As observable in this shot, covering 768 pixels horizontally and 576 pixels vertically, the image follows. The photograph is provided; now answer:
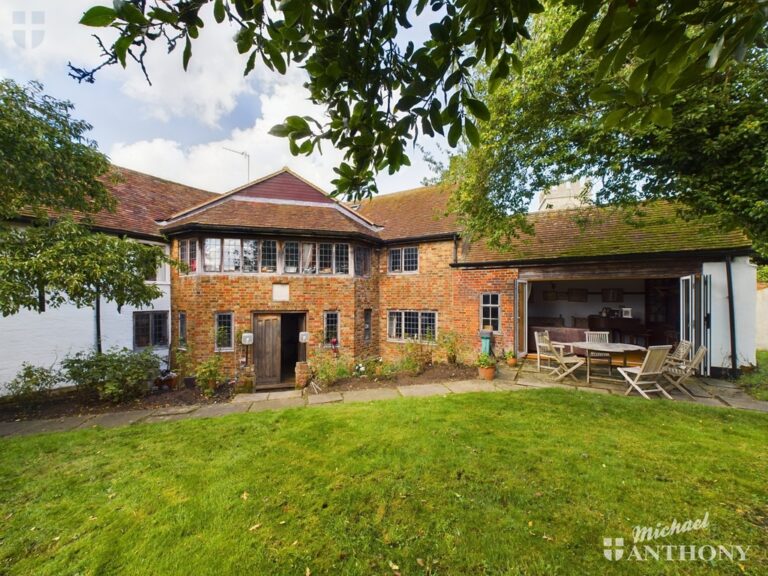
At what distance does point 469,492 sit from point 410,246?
1052 cm

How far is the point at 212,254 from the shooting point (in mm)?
10672

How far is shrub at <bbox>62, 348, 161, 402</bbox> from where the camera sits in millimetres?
7410

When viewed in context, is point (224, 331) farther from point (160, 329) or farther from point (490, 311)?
point (490, 311)

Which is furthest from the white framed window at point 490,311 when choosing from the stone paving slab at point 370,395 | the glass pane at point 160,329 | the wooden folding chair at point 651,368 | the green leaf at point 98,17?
the glass pane at point 160,329

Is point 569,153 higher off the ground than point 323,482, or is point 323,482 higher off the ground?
point 569,153

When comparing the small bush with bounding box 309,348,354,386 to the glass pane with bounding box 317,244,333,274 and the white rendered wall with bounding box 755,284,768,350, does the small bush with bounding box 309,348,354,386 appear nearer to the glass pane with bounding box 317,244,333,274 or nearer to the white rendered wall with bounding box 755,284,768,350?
the glass pane with bounding box 317,244,333,274

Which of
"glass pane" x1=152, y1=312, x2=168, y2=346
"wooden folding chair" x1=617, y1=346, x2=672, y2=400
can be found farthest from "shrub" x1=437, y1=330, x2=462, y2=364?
"glass pane" x1=152, y1=312, x2=168, y2=346

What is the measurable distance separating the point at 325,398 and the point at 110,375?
549 centimetres

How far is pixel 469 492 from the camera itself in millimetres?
3377

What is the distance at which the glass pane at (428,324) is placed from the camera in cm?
1232

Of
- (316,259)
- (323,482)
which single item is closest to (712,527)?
(323,482)

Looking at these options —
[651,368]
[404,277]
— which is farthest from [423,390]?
[404,277]

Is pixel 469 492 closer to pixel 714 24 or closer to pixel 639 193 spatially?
pixel 714 24

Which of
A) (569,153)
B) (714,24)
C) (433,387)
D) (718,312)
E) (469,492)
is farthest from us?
(718,312)
